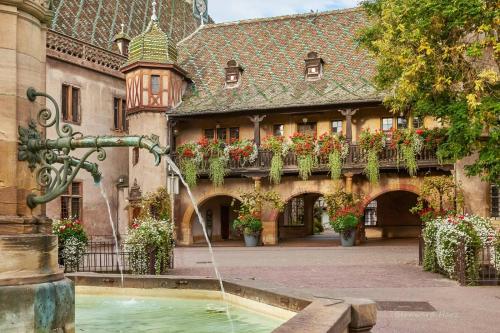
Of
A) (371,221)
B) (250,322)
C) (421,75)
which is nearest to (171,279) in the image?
(250,322)

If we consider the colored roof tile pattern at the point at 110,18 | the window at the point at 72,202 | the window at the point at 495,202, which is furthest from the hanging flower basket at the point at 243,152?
the window at the point at 495,202

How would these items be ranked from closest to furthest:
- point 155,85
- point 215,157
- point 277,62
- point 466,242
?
point 466,242 < point 215,157 < point 155,85 < point 277,62

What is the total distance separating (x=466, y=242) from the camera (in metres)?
13.0

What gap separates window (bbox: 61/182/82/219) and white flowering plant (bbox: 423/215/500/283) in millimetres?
18552

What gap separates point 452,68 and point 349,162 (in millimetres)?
10468

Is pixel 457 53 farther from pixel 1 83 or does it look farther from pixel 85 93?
pixel 85 93

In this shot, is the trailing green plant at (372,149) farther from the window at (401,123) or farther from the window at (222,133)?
the window at (222,133)

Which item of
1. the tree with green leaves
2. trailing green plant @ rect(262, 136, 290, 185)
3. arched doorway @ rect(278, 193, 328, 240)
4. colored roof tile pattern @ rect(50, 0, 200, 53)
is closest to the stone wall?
colored roof tile pattern @ rect(50, 0, 200, 53)

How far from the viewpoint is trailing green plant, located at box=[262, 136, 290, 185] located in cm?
2667

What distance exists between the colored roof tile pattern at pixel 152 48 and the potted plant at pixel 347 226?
1113cm

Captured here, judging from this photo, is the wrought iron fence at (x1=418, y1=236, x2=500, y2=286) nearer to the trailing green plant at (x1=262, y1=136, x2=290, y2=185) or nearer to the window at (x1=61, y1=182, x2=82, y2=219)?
the trailing green plant at (x1=262, y1=136, x2=290, y2=185)

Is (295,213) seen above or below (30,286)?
below

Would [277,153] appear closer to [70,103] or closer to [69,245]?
[70,103]

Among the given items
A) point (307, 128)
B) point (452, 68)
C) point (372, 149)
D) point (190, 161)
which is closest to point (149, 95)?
point (190, 161)
